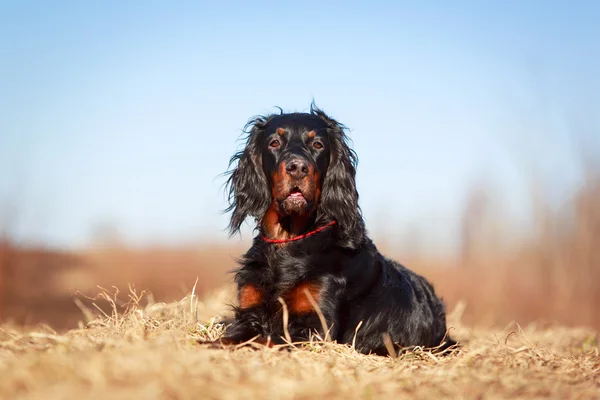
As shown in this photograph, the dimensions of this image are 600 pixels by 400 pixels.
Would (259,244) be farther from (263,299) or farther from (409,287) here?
(409,287)

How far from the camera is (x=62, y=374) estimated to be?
7.25ft

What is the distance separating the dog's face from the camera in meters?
4.07

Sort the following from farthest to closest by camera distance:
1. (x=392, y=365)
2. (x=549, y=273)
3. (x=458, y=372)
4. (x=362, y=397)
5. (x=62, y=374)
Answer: (x=549, y=273) → (x=392, y=365) → (x=458, y=372) → (x=362, y=397) → (x=62, y=374)

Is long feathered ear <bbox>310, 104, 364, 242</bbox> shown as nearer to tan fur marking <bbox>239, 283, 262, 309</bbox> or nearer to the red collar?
the red collar

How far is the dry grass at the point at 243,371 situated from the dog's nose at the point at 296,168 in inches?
42.5

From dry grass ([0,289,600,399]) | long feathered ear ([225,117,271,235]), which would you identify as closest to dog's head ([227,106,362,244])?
long feathered ear ([225,117,271,235])

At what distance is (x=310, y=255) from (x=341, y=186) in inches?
25.4

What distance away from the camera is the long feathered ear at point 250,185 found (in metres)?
4.57

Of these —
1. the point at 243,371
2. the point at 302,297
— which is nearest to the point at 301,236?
the point at 302,297

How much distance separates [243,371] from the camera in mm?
2457

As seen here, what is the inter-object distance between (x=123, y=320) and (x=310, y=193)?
144 centimetres

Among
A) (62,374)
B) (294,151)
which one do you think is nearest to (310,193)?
(294,151)

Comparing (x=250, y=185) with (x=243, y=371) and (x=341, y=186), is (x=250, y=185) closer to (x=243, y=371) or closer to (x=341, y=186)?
(x=341, y=186)

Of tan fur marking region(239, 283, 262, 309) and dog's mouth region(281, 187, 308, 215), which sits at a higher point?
dog's mouth region(281, 187, 308, 215)
